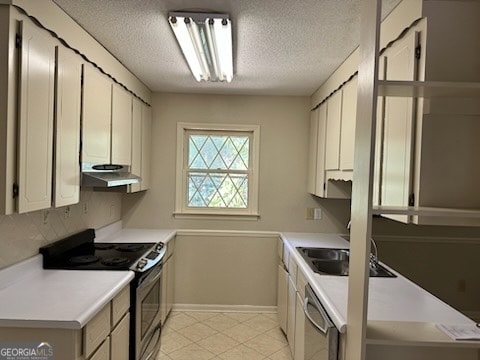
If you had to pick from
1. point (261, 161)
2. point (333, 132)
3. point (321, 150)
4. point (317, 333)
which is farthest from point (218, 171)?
point (317, 333)

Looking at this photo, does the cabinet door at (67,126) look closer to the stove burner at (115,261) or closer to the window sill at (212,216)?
the stove burner at (115,261)

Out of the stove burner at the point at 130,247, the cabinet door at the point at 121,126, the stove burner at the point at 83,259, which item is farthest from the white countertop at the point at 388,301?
the cabinet door at the point at 121,126

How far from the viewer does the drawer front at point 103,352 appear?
175cm

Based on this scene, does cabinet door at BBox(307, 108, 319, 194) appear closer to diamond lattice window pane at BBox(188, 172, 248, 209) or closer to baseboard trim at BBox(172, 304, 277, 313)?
diamond lattice window pane at BBox(188, 172, 248, 209)

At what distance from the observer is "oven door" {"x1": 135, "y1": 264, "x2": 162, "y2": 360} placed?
2.36 metres

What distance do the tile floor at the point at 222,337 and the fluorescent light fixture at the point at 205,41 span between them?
238 cm

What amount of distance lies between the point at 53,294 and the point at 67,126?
0.92 meters

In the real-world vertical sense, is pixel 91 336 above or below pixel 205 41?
below

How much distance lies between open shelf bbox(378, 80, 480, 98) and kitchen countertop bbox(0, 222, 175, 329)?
1559mm

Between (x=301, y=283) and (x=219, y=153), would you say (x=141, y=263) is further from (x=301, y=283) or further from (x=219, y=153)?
(x=219, y=153)

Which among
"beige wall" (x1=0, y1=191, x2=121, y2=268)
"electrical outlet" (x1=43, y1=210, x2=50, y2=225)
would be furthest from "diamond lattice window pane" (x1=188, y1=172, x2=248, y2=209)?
"electrical outlet" (x1=43, y1=210, x2=50, y2=225)

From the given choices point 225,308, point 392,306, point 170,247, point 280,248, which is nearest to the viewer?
point 392,306

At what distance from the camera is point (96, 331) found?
1.74 m

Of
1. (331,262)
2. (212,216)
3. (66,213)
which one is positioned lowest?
(331,262)
